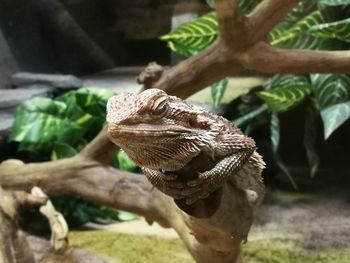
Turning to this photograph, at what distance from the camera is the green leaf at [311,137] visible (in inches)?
118

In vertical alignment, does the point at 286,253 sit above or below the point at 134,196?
below

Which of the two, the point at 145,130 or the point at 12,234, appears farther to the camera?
the point at 12,234

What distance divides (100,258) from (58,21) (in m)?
1.88

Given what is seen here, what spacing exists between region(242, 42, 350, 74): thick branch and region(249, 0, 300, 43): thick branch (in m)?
0.04

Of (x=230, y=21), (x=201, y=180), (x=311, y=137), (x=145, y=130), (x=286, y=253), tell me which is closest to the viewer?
(x=145, y=130)

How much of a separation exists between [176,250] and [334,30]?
1178 millimetres

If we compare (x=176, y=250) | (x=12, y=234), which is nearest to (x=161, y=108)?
(x=12, y=234)

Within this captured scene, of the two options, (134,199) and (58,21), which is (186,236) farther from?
(58,21)

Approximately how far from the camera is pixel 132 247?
2.45 metres

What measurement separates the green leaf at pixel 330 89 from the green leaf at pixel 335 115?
54mm

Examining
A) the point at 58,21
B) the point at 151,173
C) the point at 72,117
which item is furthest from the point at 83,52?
the point at 151,173

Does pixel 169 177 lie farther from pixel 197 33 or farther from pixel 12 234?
pixel 197 33

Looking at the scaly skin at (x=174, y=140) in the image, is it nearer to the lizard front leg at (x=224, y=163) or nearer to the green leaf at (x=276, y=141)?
the lizard front leg at (x=224, y=163)

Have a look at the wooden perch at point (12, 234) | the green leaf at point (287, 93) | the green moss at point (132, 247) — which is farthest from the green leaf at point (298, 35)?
the wooden perch at point (12, 234)
